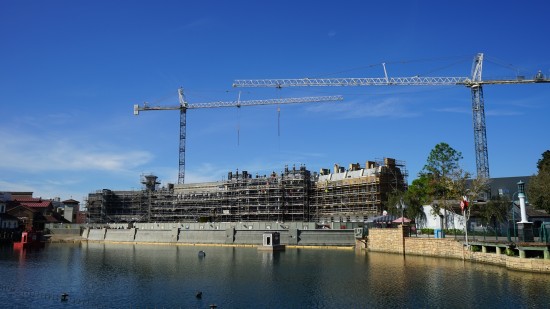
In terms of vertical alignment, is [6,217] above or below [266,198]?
below

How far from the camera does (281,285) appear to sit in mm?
42844

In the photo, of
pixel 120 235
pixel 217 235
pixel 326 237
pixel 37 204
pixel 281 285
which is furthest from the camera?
pixel 37 204

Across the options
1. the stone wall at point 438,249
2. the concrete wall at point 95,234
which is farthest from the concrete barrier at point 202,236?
the stone wall at point 438,249

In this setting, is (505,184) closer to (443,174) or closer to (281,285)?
(443,174)

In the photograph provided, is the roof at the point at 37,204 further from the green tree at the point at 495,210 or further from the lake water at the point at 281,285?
the green tree at the point at 495,210

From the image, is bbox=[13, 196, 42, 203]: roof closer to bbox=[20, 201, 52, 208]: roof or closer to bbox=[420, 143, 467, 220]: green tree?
bbox=[20, 201, 52, 208]: roof

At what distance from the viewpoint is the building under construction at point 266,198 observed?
10644cm

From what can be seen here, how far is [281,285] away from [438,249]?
29.3 meters

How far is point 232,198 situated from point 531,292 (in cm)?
9630

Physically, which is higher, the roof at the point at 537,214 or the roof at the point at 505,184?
the roof at the point at 505,184

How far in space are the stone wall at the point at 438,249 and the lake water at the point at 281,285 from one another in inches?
58.0

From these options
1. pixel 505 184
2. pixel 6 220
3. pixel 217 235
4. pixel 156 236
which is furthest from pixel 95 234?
pixel 505 184

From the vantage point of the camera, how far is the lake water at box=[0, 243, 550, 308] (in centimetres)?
3469

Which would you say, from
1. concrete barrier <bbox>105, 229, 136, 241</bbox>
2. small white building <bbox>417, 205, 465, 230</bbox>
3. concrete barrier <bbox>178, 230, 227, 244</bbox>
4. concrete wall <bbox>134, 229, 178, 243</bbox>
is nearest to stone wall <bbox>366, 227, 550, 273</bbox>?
small white building <bbox>417, 205, 465, 230</bbox>
